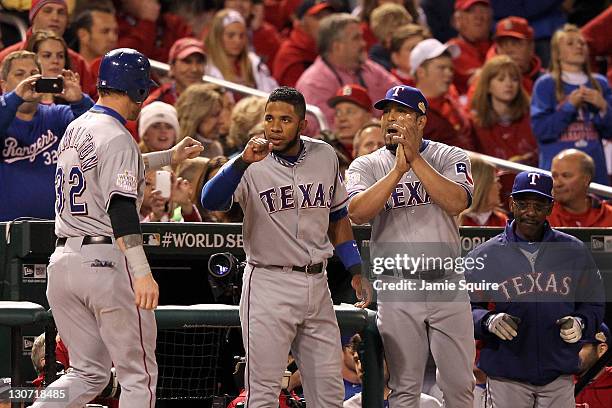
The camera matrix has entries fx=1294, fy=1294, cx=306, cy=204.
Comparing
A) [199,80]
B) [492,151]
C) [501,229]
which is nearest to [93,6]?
[199,80]

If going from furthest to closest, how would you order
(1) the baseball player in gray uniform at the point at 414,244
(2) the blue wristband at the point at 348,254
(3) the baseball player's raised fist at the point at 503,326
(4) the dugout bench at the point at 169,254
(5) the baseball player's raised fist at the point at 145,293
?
(4) the dugout bench at the point at 169,254, (3) the baseball player's raised fist at the point at 503,326, (2) the blue wristband at the point at 348,254, (1) the baseball player in gray uniform at the point at 414,244, (5) the baseball player's raised fist at the point at 145,293

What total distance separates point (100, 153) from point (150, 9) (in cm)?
542

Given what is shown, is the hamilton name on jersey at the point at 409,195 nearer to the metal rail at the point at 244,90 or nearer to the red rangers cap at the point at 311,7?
the metal rail at the point at 244,90

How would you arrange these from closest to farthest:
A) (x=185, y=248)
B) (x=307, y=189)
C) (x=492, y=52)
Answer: (x=307, y=189) → (x=185, y=248) → (x=492, y=52)

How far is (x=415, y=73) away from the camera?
988 cm

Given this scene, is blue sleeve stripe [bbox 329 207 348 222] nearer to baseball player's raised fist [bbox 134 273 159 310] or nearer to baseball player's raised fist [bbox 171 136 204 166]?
baseball player's raised fist [bbox 171 136 204 166]

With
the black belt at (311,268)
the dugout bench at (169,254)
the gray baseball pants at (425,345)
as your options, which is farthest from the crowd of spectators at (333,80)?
the black belt at (311,268)

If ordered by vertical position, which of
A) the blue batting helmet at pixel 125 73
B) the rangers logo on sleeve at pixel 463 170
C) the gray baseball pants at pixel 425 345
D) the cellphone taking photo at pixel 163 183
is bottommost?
the gray baseball pants at pixel 425 345

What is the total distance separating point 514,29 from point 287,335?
600 cm

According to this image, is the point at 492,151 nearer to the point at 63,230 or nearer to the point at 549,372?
the point at 549,372

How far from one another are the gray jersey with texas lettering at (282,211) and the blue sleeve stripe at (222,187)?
0.37ft

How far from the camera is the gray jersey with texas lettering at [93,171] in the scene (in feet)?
16.9

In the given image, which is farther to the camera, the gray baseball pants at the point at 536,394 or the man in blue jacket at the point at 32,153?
the man in blue jacket at the point at 32,153

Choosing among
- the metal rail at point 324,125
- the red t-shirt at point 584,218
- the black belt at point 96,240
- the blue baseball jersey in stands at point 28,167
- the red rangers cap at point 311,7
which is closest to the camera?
the black belt at point 96,240
